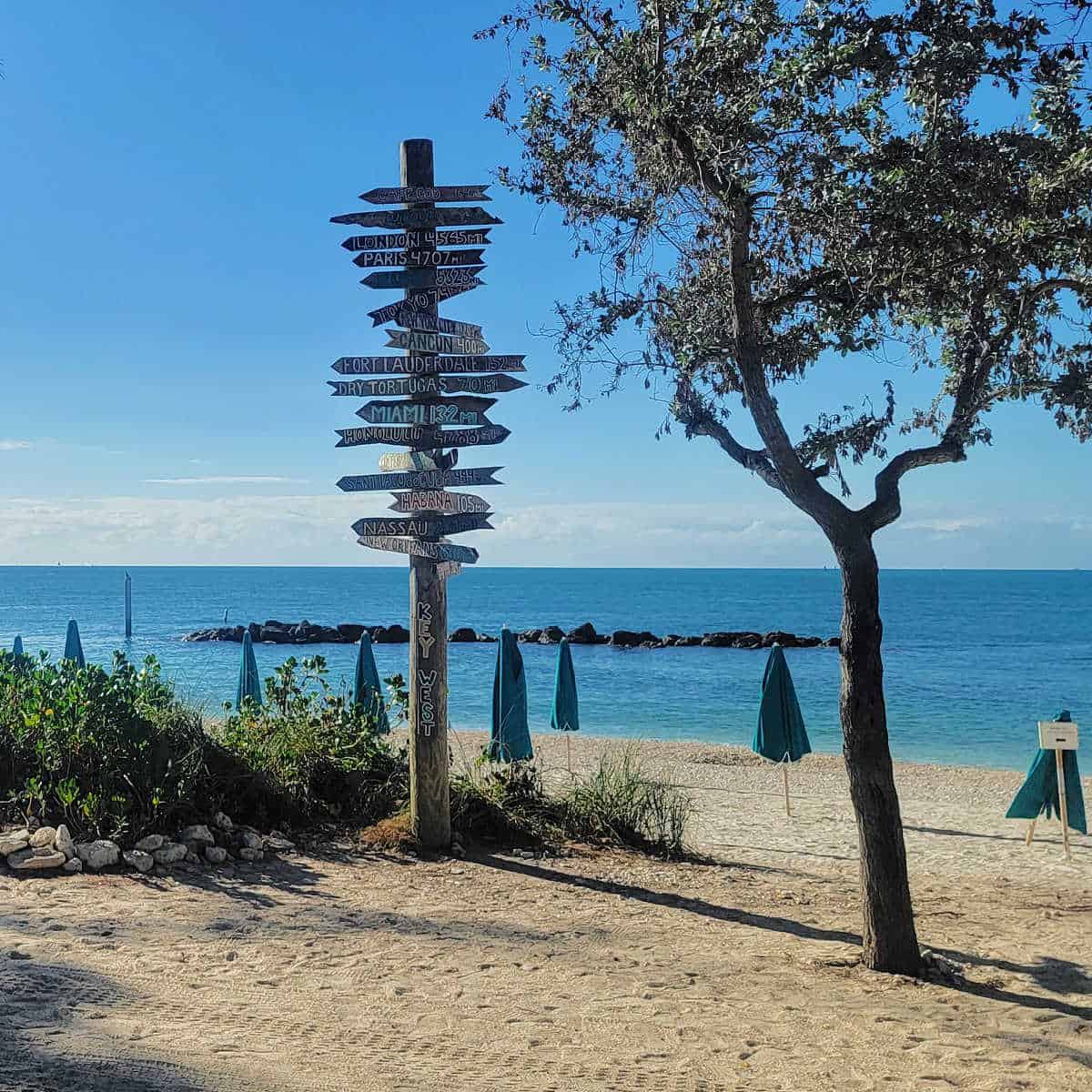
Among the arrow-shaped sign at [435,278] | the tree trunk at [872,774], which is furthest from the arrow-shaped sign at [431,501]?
the tree trunk at [872,774]

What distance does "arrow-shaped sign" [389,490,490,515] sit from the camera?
8.45 metres

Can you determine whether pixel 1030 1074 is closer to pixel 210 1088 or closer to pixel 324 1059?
pixel 324 1059

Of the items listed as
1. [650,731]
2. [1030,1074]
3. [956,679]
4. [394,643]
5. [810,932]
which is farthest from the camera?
[394,643]

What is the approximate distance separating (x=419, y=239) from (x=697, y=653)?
44475 mm

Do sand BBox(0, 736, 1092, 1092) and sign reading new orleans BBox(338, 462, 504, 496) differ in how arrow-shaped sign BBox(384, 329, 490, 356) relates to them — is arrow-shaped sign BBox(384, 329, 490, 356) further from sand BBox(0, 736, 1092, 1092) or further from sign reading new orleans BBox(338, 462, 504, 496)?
sand BBox(0, 736, 1092, 1092)

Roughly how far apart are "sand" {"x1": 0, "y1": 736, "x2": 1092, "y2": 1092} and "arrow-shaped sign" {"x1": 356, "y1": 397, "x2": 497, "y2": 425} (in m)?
3.34

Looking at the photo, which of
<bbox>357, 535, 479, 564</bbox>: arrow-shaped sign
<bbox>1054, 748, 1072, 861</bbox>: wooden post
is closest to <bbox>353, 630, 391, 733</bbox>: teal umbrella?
<bbox>357, 535, 479, 564</bbox>: arrow-shaped sign

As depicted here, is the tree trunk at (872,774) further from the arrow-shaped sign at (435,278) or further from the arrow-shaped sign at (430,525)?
the arrow-shaped sign at (435,278)

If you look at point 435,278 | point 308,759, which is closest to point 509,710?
point 308,759

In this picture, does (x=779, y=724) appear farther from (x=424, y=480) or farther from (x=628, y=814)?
(x=424, y=480)

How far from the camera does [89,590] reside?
131m

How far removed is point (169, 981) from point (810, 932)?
389 cm

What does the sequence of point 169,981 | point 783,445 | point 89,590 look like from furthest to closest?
point 89,590 < point 783,445 < point 169,981

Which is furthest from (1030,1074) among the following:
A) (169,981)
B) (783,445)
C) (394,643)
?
(394,643)
